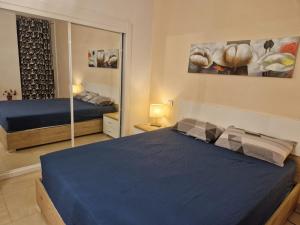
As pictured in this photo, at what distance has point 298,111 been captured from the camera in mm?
2111

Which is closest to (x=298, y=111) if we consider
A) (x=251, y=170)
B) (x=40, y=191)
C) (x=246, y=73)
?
(x=246, y=73)

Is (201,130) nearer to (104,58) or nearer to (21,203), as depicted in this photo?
(104,58)

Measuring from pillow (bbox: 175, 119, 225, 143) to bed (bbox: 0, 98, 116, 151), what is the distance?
152cm

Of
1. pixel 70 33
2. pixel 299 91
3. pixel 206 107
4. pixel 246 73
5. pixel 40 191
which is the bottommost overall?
pixel 40 191

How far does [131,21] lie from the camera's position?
123 inches

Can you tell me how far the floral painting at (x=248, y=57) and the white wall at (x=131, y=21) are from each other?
87 cm

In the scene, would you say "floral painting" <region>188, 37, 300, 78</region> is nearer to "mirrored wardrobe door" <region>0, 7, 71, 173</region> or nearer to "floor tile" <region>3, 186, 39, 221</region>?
"mirrored wardrobe door" <region>0, 7, 71, 173</region>

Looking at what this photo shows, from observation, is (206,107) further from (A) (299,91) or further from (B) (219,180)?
(B) (219,180)

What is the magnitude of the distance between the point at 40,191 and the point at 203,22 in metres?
2.77

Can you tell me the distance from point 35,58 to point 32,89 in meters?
0.42

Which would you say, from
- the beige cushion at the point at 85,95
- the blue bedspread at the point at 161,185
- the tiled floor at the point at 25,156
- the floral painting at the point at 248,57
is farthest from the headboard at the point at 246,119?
the tiled floor at the point at 25,156

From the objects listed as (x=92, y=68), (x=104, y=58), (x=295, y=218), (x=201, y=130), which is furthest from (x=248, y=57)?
(x=92, y=68)

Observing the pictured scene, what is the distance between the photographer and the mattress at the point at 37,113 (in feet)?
8.90

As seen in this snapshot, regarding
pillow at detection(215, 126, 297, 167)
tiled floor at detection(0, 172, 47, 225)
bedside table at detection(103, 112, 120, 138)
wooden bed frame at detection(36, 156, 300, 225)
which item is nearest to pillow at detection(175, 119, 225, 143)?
pillow at detection(215, 126, 297, 167)
